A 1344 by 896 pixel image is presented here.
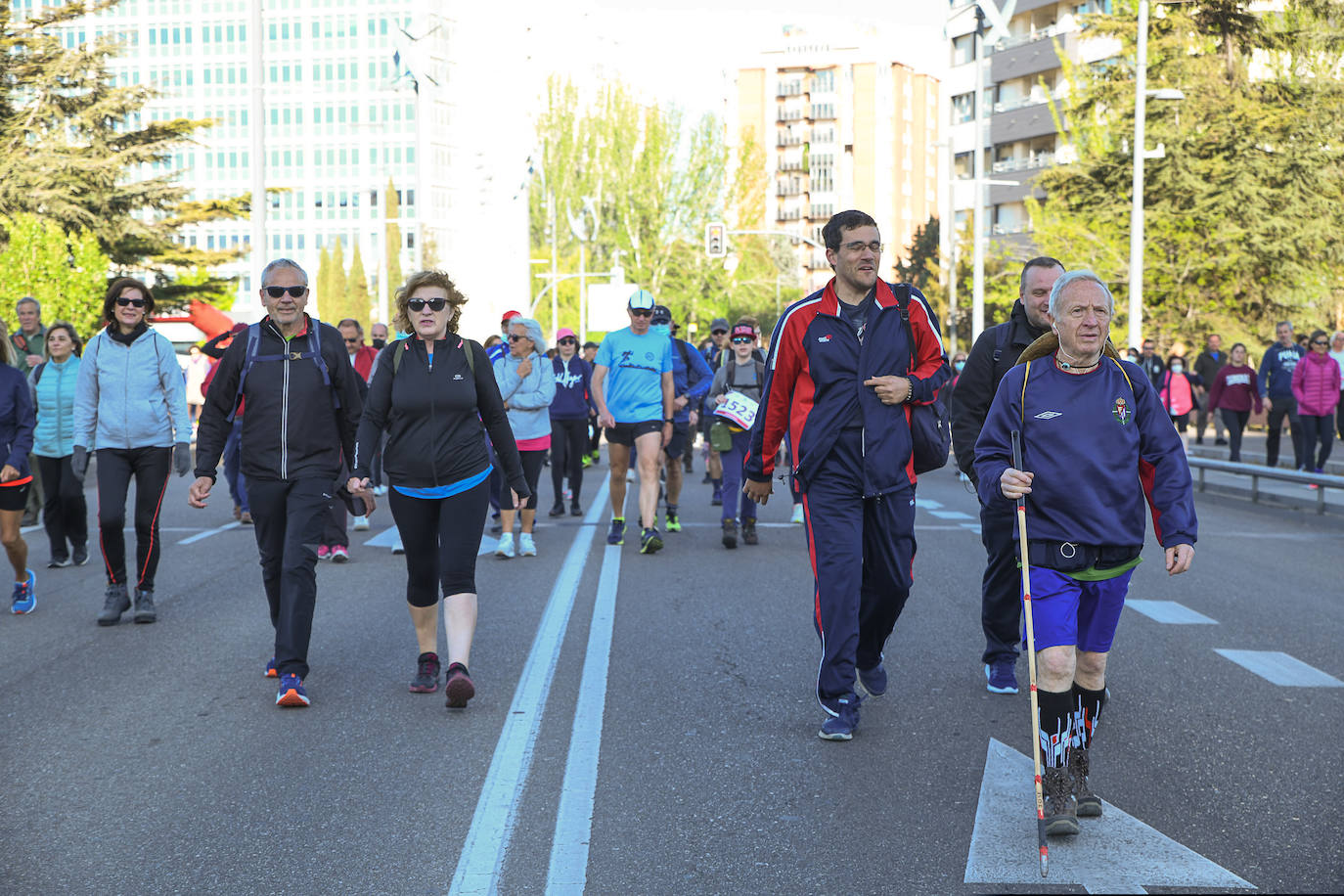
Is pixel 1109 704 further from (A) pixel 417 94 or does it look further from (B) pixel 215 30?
(B) pixel 215 30

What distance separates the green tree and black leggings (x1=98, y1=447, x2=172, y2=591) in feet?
69.0

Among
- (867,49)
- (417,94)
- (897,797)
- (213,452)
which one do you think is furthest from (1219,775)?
(867,49)

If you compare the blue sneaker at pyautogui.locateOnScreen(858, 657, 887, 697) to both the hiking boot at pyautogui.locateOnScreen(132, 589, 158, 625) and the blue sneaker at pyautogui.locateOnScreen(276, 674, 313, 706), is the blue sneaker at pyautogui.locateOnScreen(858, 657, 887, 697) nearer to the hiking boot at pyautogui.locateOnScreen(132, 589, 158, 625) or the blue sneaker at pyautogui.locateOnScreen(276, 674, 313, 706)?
the blue sneaker at pyautogui.locateOnScreen(276, 674, 313, 706)

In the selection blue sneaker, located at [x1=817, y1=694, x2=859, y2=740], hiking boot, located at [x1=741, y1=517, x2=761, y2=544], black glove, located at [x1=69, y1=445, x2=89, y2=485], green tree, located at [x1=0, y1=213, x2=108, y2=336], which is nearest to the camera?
blue sneaker, located at [x1=817, y1=694, x2=859, y2=740]

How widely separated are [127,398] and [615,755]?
4.54 m

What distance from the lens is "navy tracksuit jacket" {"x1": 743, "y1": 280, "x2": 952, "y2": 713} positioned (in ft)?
19.3

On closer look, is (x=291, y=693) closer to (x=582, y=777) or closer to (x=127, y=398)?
(x=582, y=777)

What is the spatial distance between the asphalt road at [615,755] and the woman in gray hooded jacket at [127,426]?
451 millimetres

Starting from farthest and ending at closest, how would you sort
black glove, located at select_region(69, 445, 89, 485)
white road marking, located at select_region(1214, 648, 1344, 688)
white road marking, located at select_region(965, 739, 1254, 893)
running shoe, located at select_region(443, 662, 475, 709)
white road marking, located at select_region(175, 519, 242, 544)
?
white road marking, located at select_region(175, 519, 242, 544), black glove, located at select_region(69, 445, 89, 485), white road marking, located at select_region(1214, 648, 1344, 688), running shoe, located at select_region(443, 662, 475, 709), white road marking, located at select_region(965, 739, 1254, 893)

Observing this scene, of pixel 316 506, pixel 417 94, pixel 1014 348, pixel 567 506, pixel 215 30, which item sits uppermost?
pixel 215 30

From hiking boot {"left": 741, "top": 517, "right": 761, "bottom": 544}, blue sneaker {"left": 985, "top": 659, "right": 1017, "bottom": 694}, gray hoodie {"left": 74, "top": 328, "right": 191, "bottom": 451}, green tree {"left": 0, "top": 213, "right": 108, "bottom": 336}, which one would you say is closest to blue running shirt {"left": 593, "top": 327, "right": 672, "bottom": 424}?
hiking boot {"left": 741, "top": 517, "right": 761, "bottom": 544}

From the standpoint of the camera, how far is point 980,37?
113 ft

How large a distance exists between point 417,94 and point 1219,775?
35175 millimetres

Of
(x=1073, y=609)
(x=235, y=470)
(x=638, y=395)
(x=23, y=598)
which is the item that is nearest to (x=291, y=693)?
(x=1073, y=609)
